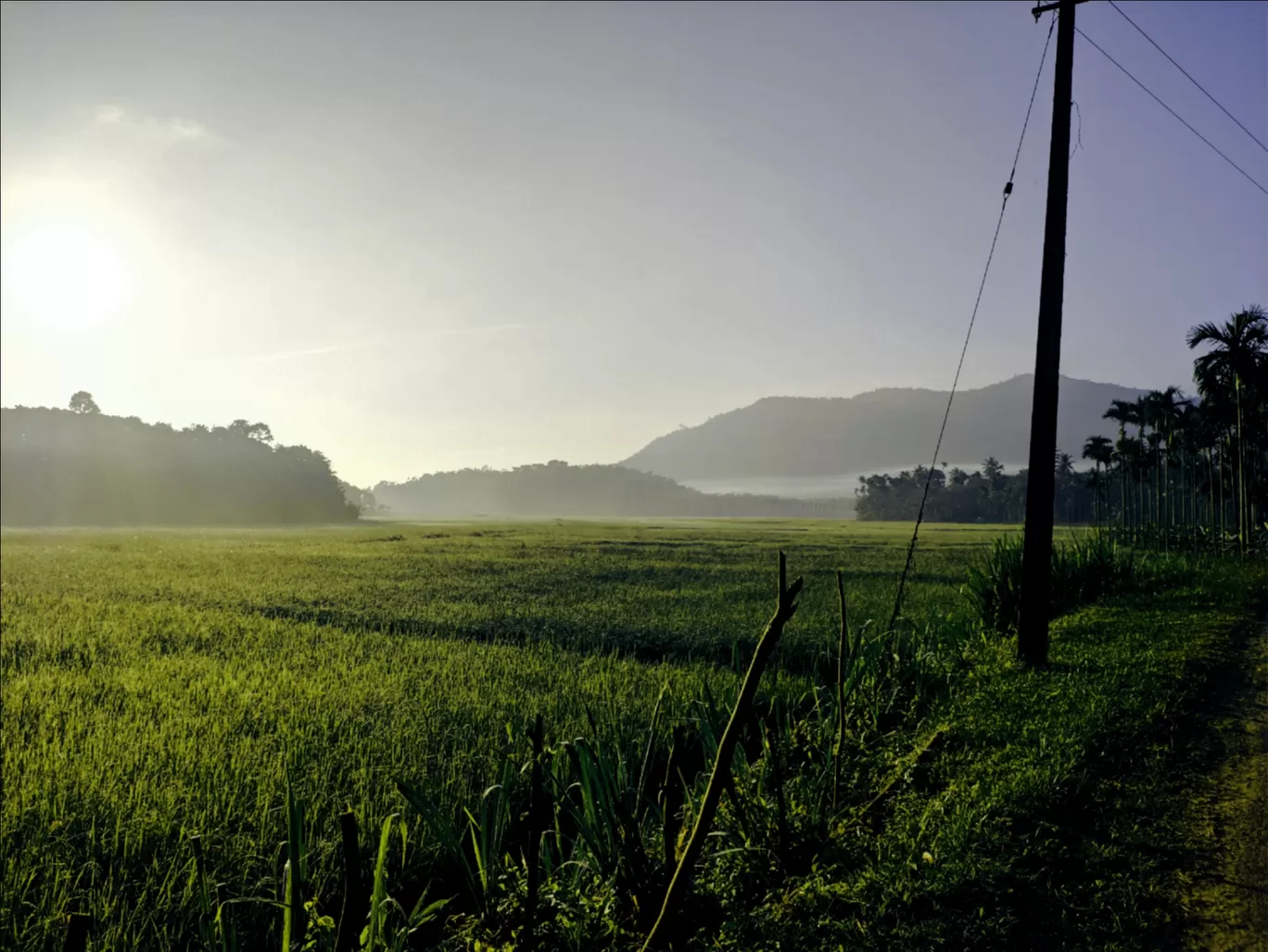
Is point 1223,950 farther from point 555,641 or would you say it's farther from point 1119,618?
point 555,641

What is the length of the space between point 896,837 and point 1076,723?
2871 mm

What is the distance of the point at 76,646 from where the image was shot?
11805 mm

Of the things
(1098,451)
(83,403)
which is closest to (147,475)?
(83,403)

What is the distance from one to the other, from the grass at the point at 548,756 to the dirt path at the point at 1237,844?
56 centimetres

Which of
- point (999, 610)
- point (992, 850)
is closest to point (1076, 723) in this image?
point (992, 850)

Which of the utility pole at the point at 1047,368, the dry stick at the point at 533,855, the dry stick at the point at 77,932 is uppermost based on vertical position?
the utility pole at the point at 1047,368

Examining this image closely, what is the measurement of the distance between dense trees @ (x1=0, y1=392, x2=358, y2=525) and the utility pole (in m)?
109

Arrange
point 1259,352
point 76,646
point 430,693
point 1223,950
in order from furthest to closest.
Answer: point 1259,352
point 76,646
point 430,693
point 1223,950

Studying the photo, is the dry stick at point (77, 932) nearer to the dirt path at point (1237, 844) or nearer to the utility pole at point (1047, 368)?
the dirt path at point (1237, 844)

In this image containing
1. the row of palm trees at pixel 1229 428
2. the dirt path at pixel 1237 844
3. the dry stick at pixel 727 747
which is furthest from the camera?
the row of palm trees at pixel 1229 428

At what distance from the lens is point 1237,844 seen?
433 cm

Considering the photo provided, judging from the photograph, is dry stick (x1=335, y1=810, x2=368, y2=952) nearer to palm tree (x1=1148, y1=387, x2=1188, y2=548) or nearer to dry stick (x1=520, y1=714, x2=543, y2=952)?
dry stick (x1=520, y1=714, x2=543, y2=952)

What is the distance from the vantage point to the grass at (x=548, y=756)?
392 cm

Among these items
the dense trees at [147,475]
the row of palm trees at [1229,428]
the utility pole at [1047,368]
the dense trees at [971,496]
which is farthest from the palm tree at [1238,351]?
the dense trees at [147,475]
